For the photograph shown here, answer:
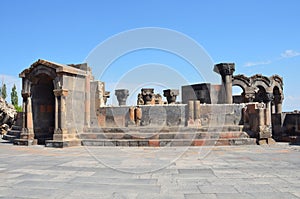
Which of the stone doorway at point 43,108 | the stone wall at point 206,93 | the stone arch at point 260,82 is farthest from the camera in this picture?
the stone arch at point 260,82

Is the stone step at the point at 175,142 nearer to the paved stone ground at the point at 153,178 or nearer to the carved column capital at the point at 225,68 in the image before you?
the paved stone ground at the point at 153,178

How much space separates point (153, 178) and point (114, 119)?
7.56 m

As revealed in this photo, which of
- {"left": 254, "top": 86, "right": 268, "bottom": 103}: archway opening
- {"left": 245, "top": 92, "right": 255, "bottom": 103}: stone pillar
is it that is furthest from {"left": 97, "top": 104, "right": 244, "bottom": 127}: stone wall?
{"left": 254, "top": 86, "right": 268, "bottom": 103}: archway opening

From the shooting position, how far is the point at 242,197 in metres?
3.91

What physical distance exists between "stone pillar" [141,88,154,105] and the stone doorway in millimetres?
9213

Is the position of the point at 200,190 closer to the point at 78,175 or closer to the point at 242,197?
the point at 242,197

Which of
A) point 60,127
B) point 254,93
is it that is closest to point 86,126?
point 60,127

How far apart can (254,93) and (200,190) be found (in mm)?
22694

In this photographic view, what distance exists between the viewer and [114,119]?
41.3ft

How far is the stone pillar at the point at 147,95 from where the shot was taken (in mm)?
21906

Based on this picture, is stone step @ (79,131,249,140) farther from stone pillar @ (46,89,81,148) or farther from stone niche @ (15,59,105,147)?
stone niche @ (15,59,105,147)

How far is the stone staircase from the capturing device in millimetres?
10656

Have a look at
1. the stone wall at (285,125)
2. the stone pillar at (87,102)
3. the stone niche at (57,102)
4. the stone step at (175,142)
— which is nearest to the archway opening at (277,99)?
the stone wall at (285,125)

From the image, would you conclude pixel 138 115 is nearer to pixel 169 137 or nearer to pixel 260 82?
pixel 169 137
